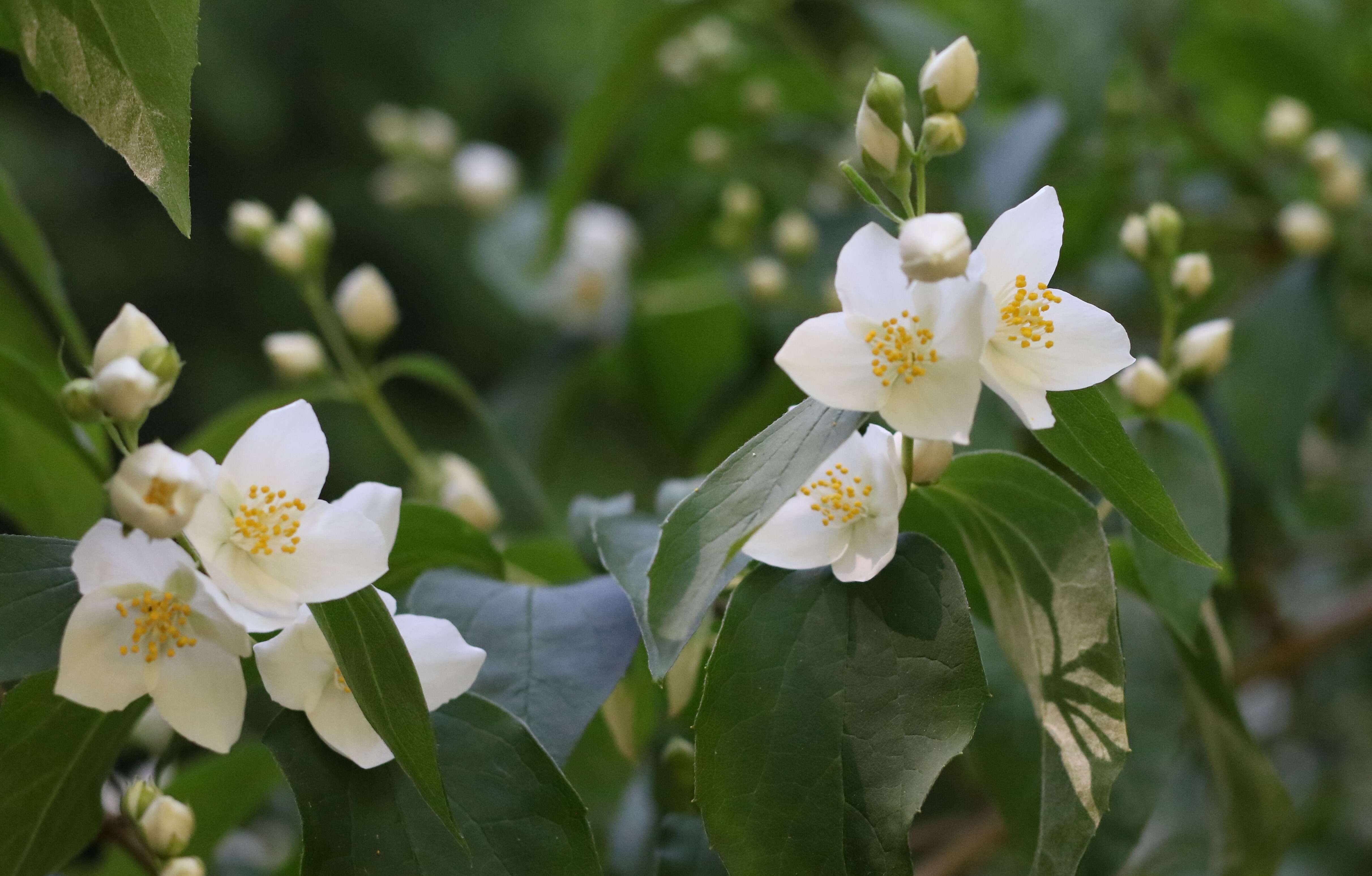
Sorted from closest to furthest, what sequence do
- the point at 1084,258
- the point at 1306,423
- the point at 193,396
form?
the point at 1306,423, the point at 1084,258, the point at 193,396

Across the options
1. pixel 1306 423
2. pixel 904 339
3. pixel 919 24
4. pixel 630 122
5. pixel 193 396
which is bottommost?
pixel 193 396

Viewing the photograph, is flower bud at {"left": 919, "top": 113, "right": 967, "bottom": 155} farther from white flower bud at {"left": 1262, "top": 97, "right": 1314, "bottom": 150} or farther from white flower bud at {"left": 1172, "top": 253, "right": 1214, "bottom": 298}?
white flower bud at {"left": 1262, "top": 97, "right": 1314, "bottom": 150}

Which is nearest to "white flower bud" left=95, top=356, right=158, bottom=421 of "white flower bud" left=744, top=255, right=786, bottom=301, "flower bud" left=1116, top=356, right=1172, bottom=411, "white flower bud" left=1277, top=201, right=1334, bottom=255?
"flower bud" left=1116, top=356, right=1172, bottom=411

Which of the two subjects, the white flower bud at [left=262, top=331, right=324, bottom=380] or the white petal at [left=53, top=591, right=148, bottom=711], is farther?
the white flower bud at [left=262, top=331, right=324, bottom=380]

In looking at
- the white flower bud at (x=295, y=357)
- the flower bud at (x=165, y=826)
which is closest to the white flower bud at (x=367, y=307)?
the white flower bud at (x=295, y=357)

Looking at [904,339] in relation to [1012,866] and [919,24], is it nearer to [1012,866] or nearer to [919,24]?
[919,24]

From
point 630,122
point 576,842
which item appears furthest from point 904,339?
point 630,122
